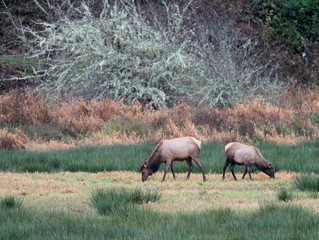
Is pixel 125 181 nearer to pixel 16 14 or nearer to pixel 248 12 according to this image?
pixel 248 12

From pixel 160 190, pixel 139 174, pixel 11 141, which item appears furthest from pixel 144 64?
pixel 160 190

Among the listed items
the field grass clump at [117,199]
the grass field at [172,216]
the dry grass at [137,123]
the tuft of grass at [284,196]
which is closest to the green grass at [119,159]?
the dry grass at [137,123]

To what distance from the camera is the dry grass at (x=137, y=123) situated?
19.3 m

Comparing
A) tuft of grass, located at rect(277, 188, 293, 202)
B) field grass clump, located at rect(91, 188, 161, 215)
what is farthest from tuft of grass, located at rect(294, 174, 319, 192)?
field grass clump, located at rect(91, 188, 161, 215)

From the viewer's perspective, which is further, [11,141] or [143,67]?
[143,67]

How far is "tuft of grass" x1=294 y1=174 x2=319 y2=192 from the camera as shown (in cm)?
1174

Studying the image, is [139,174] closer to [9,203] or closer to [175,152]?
[175,152]

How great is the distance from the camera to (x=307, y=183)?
11883mm

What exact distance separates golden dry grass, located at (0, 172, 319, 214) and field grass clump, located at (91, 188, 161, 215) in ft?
0.52

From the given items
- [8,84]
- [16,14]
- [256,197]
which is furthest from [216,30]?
[256,197]

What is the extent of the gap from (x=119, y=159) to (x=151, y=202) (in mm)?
6408

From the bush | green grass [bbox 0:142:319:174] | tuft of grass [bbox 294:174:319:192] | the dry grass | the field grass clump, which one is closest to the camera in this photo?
the field grass clump

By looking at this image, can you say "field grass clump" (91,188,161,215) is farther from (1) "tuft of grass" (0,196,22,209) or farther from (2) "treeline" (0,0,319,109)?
(2) "treeline" (0,0,319,109)

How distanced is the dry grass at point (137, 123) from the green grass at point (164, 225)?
9.78 meters
